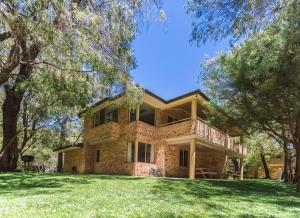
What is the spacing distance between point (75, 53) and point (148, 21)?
2106 mm

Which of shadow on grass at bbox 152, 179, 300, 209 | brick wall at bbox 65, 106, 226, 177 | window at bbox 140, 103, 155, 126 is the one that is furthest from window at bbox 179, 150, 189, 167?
shadow on grass at bbox 152, 179, 300, 209

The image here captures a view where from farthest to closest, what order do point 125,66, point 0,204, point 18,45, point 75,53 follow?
point 125,66 < point 75,53 < point 18,45 < point 0,204

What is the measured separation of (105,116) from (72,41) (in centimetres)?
1515

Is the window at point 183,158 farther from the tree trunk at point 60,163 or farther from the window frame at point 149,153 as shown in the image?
the tree trunk at point 60,163

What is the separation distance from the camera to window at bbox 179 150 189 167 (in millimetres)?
21438

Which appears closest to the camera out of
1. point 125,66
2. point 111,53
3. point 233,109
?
point 111,53

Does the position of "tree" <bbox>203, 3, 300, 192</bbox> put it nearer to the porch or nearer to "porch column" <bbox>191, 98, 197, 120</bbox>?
"porch column" <bbox>191, 98, 197, 120</bbox>

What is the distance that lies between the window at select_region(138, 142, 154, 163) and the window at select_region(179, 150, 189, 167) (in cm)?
296

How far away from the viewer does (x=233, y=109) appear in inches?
599

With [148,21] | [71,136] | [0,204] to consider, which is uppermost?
[148,21]

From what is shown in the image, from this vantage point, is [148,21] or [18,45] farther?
[148,21]

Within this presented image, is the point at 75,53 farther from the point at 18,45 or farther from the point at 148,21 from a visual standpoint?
the point at 148,21

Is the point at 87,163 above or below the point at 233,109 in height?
below

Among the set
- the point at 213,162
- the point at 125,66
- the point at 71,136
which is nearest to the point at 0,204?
the point at 125,66
